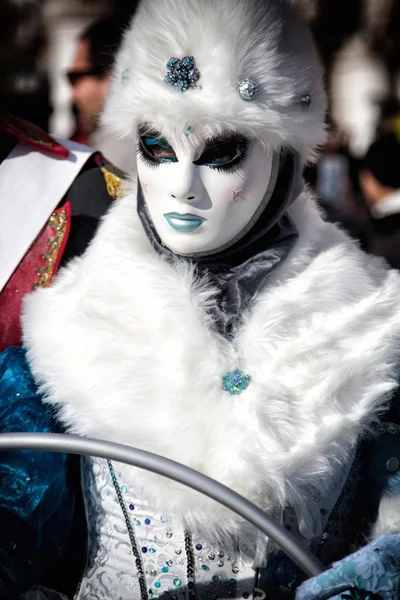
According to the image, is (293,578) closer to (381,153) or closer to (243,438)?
(243,438)

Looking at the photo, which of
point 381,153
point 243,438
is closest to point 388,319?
point 243,438

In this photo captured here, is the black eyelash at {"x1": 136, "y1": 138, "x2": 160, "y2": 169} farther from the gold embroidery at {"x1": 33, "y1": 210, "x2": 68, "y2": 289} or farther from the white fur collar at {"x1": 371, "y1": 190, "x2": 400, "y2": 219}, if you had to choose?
the white fur collar at {"x1": 371, "y1": 190, "x2": 400, "y2": 219}

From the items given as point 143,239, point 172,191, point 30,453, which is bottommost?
point 30,453

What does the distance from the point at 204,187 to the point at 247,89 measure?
19 centimetres

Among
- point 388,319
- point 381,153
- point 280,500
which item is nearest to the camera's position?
point 280,500

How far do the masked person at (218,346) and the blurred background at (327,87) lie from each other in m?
0.26

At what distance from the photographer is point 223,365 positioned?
152 centimetres

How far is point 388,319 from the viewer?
1.58 m

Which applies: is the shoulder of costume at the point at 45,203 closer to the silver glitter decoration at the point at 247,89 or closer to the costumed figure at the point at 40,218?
the costumed figure at the point at 40,218

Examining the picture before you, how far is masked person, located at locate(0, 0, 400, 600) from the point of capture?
4.77 feet

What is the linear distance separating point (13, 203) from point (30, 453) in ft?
2.39

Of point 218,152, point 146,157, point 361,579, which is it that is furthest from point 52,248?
point 361,579

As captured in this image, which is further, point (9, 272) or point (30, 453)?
point (9, 272)

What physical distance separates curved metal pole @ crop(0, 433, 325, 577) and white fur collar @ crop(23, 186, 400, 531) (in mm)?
210
